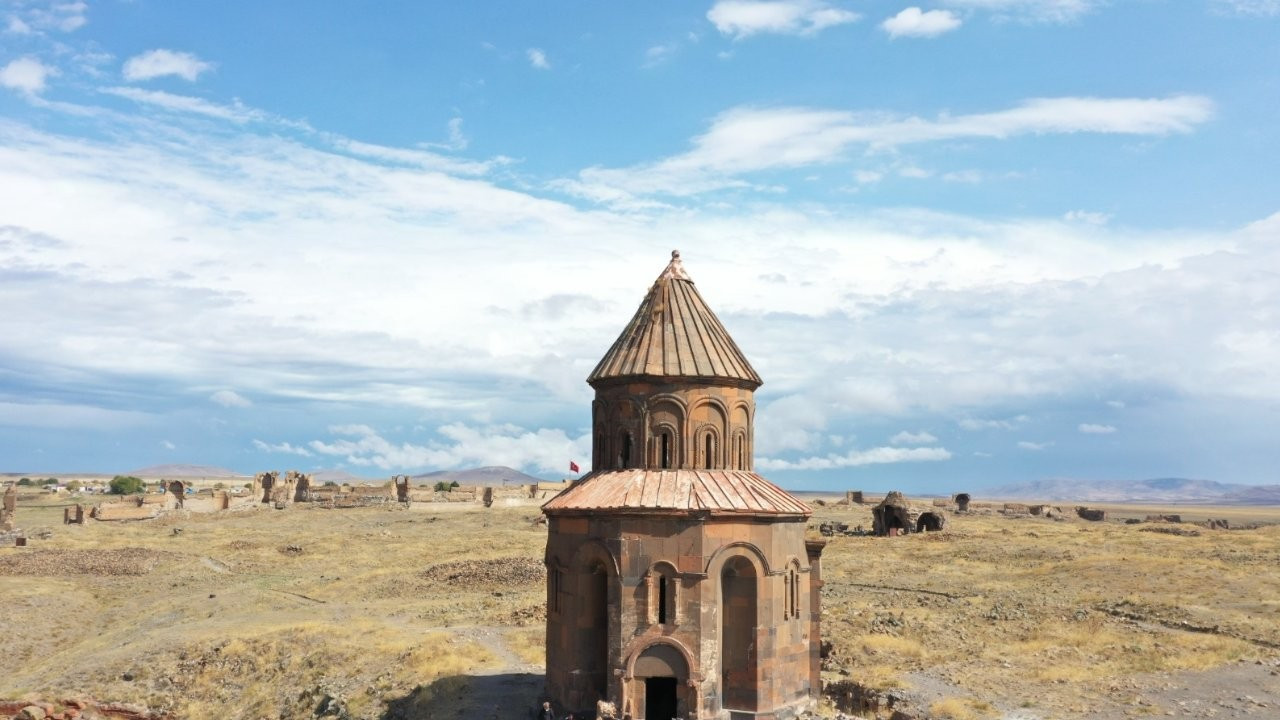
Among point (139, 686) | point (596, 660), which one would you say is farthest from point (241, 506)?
point (596, 660)

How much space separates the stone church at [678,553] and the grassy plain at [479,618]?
3.18 meters

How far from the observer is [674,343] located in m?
18.9

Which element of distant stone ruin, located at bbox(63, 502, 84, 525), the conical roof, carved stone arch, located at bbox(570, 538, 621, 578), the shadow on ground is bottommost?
the shadow on ground

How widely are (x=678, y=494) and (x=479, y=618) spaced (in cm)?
1415

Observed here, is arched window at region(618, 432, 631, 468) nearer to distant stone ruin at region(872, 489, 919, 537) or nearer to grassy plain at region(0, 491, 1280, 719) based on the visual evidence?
grassy plain at region(0, 491, 1280, 719)

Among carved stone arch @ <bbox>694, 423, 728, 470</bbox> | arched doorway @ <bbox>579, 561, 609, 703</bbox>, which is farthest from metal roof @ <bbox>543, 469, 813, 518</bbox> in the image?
arched doorway @ <bbox>579, 561, 609, 703</bbox>

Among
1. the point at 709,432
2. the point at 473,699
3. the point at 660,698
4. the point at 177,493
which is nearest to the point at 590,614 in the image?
the point at 660,698

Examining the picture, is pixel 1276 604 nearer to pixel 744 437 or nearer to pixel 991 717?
pixel 991 717

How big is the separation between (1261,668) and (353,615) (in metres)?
24.0

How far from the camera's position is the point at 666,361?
727 inches

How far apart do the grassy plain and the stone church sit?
3184 mm

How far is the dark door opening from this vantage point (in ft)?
58.9

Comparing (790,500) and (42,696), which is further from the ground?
(790,500)

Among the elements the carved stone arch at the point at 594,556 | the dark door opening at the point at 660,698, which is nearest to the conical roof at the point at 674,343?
the carved stone arch at the point at 594,556
